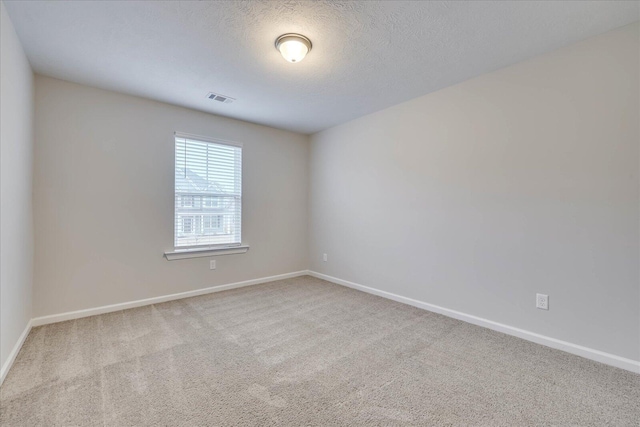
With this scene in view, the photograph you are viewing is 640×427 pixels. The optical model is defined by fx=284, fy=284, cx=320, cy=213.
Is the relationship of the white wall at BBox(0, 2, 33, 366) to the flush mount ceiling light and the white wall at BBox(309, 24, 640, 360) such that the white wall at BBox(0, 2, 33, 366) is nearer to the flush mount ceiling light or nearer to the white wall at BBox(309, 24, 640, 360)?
the flush mount ceiling light

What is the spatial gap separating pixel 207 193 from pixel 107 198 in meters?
1.07

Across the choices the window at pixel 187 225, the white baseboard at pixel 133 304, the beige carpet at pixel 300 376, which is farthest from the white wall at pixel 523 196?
the window at pixel 187 225

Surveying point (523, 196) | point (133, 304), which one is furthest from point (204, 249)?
point (523, 196)

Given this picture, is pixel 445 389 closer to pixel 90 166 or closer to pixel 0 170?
pixel 0 170

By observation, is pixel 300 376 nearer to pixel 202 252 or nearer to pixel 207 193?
pixel 202 252

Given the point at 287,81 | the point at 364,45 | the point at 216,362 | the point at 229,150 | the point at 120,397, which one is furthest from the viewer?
the point at 229,150

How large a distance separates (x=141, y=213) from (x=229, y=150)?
138 centimetres

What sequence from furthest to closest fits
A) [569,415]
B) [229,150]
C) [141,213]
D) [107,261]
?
[229,150] → [141,213] → [107,261] → [569,415]

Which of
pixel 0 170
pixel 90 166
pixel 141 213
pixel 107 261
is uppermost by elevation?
pixel 90 166

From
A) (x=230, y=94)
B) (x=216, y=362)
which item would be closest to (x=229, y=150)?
(x=230, y=94)

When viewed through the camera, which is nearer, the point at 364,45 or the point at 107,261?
the point at 364,45

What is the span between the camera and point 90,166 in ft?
9.73

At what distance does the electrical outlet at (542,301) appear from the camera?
2.36 metres

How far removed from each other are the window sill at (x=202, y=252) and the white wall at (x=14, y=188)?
1224 mm
